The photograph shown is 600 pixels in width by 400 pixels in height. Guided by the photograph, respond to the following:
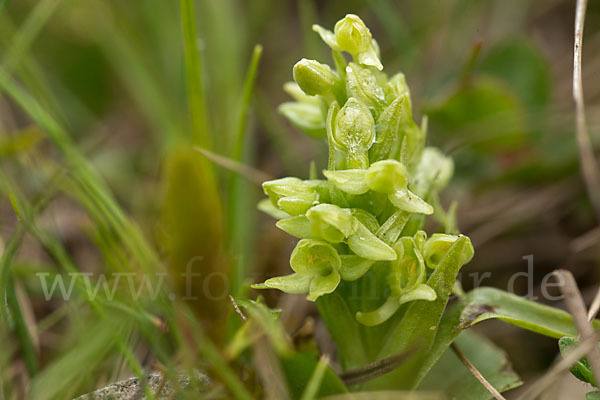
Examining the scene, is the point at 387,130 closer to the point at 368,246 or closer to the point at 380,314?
the point at 368,246

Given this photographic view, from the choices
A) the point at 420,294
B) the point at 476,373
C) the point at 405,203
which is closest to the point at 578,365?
the point at 476,373

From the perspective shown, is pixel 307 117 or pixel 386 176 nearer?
pixel 386 176

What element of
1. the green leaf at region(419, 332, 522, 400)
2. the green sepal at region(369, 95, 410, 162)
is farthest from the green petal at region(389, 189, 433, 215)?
the green leaf at region(419, 332, 522, 400)

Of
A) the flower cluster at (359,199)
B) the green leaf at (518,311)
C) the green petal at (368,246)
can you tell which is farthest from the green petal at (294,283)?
the green leaf at (518,311)

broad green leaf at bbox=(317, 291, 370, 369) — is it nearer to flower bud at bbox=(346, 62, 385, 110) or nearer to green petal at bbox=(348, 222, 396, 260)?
green petal at bbox=(348, 222, 396, 260)

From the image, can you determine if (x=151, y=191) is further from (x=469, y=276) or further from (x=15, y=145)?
(x=469, y=276)
